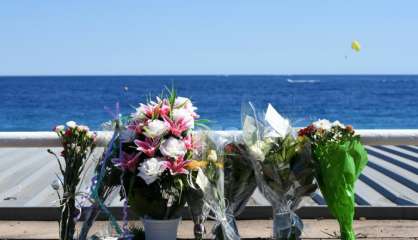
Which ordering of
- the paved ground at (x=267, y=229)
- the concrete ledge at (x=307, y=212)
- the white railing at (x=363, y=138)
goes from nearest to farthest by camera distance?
1. the white railing at (x=363, y=138)
2. the paved ground at (x=267, y=229)
3. the concrete ledge at (x=307, y=212)

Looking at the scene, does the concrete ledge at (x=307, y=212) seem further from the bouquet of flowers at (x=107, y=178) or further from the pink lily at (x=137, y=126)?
the pink lily at (x=137, y=126)

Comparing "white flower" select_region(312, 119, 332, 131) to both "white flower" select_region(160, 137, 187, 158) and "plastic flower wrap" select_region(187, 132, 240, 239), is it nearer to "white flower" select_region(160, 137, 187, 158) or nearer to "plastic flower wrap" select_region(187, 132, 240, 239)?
"plastic flower wrap" select_region(187, 132, 240, 239)

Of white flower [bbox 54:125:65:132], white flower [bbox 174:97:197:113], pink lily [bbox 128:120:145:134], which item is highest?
white flower [bbox 174:97:197:113]

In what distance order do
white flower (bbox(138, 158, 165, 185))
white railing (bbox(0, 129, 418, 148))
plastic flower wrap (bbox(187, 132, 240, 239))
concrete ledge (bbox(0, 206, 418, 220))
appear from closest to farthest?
white flower (bbox(138, 158, 165, 185)) < plastic flower wrap (bbox(187, 132, 240, 239)) < white railing (bbox(0, 129, 418, 148)) < concrete ledge (bbox(0, 206, 418, 220))

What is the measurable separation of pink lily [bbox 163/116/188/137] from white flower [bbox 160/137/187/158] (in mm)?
42

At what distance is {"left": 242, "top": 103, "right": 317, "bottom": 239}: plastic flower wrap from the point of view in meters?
3.46

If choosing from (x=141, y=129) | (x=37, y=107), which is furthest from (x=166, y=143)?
(x=37, y=107)

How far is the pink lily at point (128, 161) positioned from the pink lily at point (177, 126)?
22cm

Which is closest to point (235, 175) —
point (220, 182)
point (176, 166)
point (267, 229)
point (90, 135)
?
point (220, 182)

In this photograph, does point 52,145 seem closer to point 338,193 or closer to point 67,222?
point 67,222

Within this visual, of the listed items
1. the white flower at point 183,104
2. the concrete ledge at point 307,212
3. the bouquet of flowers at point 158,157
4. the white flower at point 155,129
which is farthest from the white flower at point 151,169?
the concrete ledge at point 307,212

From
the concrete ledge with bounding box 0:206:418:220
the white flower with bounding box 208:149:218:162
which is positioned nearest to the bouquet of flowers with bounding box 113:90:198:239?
the white flower with bounding box 208:149:218:162

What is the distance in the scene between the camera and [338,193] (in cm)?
353

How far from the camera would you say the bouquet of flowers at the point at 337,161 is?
347 cm
